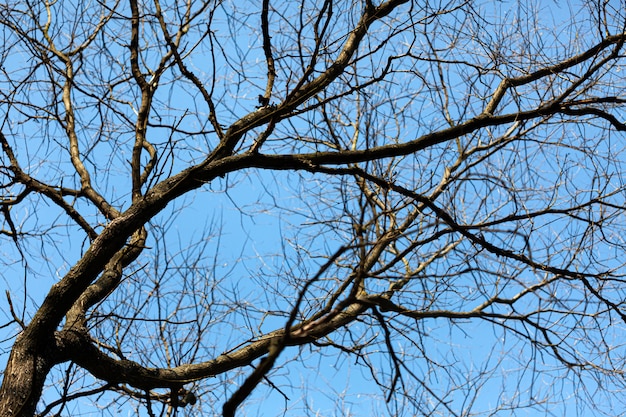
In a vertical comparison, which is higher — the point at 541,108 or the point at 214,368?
the point at 541,108

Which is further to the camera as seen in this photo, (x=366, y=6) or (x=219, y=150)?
(x=366, y=6)

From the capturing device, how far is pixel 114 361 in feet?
10.9

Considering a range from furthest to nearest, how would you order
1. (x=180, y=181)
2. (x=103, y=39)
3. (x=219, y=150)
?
1. (x=103, y=39)
2. (x=219, y=150)
3. (x=180, y=181)

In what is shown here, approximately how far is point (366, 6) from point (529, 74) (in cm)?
111

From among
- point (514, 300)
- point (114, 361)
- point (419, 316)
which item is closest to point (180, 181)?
point (114, 361)

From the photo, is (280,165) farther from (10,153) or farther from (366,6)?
(10,153)

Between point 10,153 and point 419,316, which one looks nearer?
point 419,316

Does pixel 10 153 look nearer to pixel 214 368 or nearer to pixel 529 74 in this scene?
pixel 214 368

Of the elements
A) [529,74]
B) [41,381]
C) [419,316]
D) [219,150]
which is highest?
[529,74]

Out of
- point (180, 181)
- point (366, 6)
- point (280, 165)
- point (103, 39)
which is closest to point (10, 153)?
point (103, 39)

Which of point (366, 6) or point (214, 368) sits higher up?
point (366, 6)

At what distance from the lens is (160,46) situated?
4746mm

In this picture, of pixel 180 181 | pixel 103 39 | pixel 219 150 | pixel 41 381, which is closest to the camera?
pixel 41 381

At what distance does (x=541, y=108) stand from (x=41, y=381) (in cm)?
282
